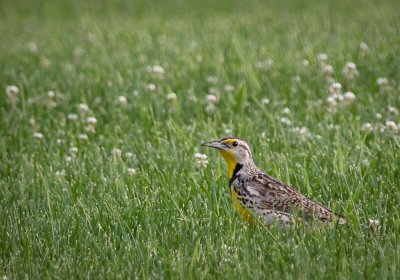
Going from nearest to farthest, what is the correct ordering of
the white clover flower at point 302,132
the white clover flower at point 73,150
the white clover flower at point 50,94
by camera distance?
the white clover flower at point 302,132
the white clover flower at point 73,150
the white clover flower at point 50,94

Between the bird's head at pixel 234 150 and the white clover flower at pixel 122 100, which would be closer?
the bird's head at pixel 234 150

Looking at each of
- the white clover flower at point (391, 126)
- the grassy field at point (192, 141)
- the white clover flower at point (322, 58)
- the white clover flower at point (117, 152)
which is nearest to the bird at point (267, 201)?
the grassy field at point (192, 141)

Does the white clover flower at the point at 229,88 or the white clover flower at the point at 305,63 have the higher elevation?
the white clover flower at the point at 305,63

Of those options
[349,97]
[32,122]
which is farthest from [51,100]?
[349,97]

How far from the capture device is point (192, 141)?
8102 millimetres

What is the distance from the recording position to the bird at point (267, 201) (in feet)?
18.9

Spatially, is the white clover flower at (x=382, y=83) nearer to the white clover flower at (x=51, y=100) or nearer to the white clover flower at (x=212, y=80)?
the white clover flower at (x=212, y=80)

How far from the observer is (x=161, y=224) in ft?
19.6

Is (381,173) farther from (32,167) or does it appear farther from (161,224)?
(32,167)

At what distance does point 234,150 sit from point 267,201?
687mm

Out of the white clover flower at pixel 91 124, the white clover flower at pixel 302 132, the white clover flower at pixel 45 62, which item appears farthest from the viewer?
the white clover flower at pixel 45 62

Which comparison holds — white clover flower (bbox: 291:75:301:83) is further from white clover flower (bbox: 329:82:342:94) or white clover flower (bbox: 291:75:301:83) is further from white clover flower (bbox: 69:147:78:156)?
white clover flower (bbox: 69:147:78:156)

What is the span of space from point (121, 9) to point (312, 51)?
7.55 metres

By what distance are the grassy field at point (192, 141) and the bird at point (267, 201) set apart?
0.44 feet
